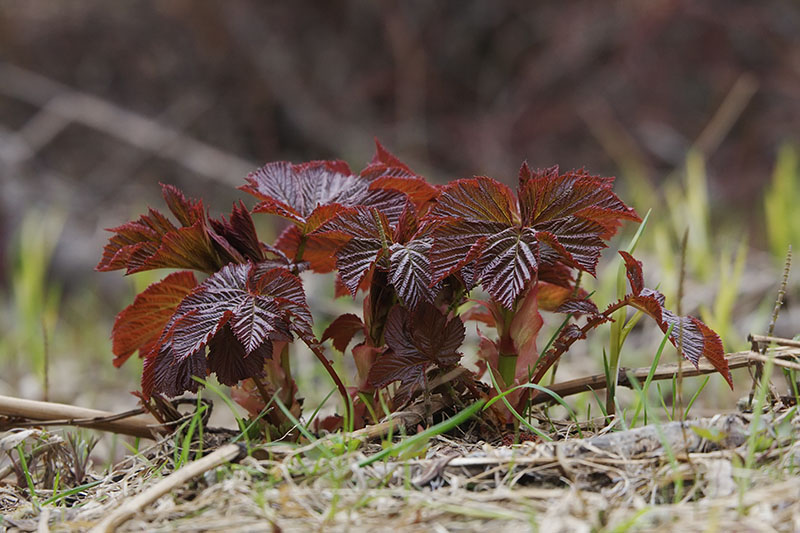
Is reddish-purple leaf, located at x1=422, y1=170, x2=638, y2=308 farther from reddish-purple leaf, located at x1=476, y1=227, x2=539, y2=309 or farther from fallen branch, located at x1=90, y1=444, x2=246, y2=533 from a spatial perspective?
fallen branch, located at x1=90, y1=444, x2=246, y2=533

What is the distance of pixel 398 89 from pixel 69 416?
4.77 m

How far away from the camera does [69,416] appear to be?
1.11 metres

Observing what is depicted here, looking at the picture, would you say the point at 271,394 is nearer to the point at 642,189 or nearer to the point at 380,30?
the point at 642,189

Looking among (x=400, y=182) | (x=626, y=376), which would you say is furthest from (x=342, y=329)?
(x=626, y=376)

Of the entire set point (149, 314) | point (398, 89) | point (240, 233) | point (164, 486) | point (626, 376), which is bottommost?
point (164, 486)

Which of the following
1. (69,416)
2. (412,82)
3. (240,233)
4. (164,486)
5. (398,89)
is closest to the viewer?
(164,486)

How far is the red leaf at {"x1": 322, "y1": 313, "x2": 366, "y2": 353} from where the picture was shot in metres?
1.00

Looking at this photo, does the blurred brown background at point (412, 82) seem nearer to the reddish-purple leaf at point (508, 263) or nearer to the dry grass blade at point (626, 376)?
the dry grass blade at point (626, 376)

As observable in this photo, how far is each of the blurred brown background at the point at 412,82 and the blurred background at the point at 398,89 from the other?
1 cm

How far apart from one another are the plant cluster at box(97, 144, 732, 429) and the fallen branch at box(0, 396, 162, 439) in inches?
5.4

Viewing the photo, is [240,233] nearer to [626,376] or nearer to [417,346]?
[417,346]

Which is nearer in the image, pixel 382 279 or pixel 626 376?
pixel 382 279

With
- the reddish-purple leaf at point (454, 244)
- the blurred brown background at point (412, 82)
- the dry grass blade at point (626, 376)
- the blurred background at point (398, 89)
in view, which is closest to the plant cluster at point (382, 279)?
the reddish-purple leaf at point (454, 244)

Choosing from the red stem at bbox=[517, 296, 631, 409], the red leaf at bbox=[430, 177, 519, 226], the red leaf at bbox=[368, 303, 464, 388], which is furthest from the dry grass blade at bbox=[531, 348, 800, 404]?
the red leaf at bbox=[430, 177, 519, 226]
